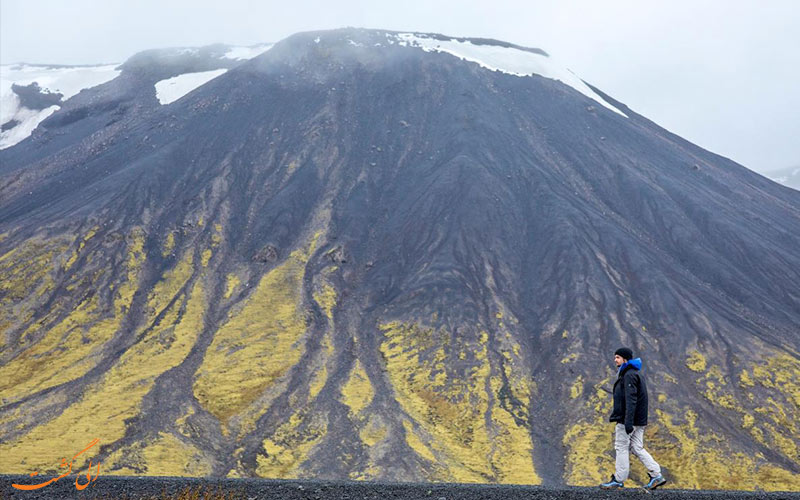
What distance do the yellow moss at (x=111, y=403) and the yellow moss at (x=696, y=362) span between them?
1640 inches

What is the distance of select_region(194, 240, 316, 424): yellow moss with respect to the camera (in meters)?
45.7

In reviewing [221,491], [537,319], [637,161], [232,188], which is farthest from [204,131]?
[221,491]

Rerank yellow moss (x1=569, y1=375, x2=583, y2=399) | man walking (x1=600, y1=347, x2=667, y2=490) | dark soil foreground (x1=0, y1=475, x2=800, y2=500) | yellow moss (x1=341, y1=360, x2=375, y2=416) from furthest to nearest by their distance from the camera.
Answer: yellow moss (x1=569, y1=375, x2=583, y2=399)
yellow moss (x1=341, y1=360, x2=375, y2=416)
man walking (x1=600, y1=347, x2=667, y2=490)
dark soil foreground (x1=0, y1=475, x2=800, y2=500)

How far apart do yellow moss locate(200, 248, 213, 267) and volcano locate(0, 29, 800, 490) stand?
1.21 feet

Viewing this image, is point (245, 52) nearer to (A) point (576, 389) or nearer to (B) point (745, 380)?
(A) point (576, 389)

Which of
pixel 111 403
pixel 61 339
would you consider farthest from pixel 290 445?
pixel 61 339

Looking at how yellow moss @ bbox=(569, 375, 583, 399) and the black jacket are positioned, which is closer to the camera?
the black jacket

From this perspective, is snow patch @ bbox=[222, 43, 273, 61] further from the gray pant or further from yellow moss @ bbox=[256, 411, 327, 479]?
the gray pant

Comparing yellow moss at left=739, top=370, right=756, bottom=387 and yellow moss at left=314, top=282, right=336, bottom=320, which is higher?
yellow moss at left=314, top=282, right=336, bottom=320

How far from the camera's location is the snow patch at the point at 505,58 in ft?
311

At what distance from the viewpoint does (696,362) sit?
48.1 m

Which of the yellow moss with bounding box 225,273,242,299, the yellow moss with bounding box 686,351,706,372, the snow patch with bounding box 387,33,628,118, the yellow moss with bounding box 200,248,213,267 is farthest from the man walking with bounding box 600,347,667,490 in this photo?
the snow patch with bounding box 387,33,628,118

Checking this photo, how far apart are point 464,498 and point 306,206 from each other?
6044 centimetres

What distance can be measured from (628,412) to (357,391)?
3696cm
